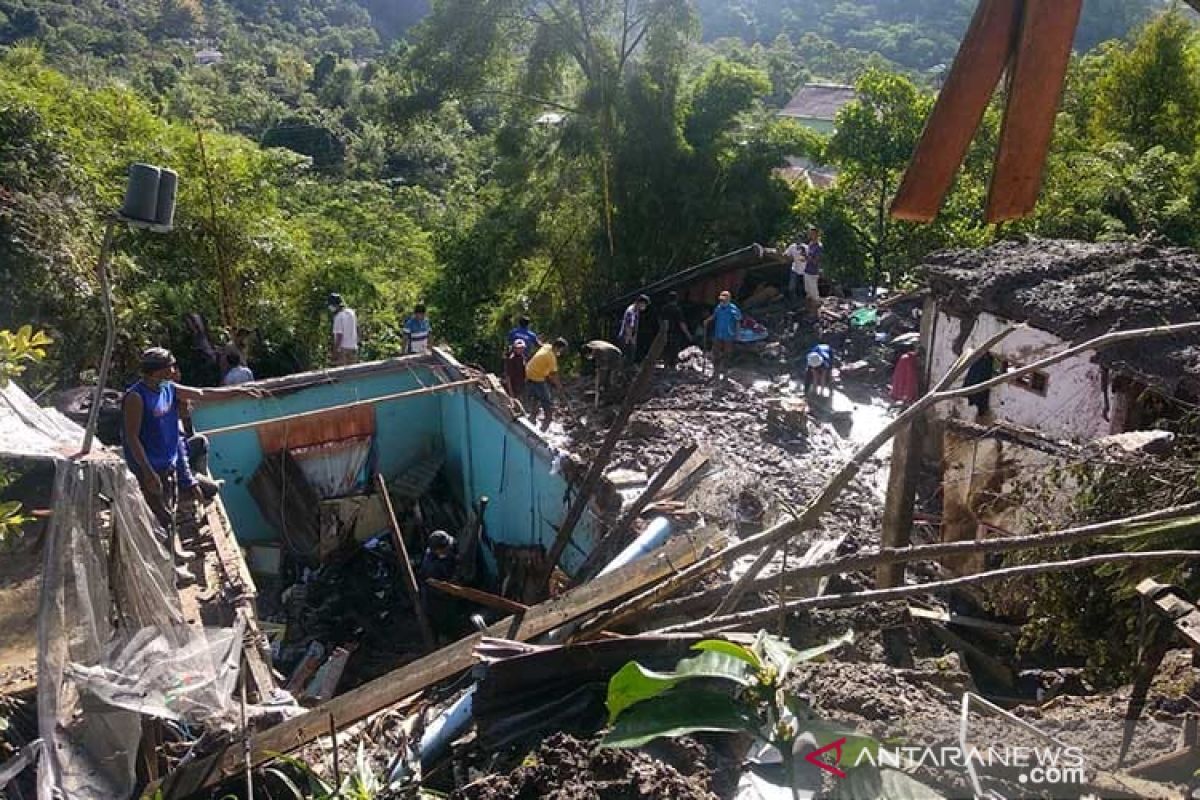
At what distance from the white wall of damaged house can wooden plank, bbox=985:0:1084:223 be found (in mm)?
6913

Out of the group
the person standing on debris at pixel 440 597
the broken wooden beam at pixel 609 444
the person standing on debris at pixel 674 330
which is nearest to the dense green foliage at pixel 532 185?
the person standing on debris at pixel 674 330

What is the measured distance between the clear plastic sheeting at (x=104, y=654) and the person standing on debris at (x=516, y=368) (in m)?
6.20

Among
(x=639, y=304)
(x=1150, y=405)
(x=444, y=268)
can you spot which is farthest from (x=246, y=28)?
(x=1150, y=405)

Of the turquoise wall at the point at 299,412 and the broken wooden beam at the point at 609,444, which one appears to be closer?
the broken wooden beam at the point at 609,444

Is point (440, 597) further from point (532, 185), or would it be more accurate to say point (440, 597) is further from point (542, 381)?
point (532, 185)

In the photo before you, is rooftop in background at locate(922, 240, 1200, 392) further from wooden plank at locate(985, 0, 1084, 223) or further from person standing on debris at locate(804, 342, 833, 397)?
wooden plank at locate(985, 0, 1084, 223)

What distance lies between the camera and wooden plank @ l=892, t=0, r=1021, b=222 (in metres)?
1.94

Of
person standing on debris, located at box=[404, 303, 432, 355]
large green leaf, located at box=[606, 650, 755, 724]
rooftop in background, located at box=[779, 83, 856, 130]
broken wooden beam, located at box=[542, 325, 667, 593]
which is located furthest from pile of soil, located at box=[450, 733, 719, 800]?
rooftop in background, located at box=[779, 83, 856, 130]

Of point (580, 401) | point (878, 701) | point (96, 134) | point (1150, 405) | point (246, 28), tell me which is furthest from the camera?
point (246, 28)

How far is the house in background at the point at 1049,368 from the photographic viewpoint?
6.52 meters

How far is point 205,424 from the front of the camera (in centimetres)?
998

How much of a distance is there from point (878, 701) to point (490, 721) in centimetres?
141

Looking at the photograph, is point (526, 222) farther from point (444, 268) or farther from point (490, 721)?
point (490, 721)

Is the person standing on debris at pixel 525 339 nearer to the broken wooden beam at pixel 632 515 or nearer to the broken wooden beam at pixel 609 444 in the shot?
the broken wooden beam at pixel 609 444
